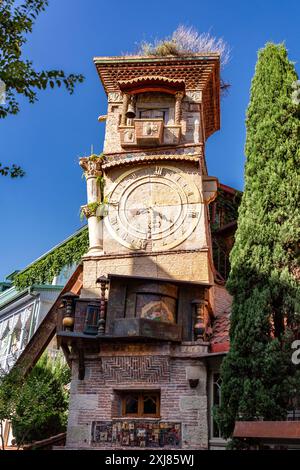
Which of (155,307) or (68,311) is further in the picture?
(68,311)

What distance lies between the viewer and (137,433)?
11.5 metres

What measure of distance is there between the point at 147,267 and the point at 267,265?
4.30 metres

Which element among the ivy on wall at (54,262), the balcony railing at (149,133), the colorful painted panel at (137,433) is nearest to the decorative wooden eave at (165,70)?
the balcony railing at (149,133)

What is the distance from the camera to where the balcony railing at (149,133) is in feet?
48.8

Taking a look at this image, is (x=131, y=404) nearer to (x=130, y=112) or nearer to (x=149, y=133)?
(x=149, y=133)

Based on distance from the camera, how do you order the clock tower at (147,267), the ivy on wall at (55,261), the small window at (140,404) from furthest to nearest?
the ivy on wall at (55,261) → the small window at (140,404) → the clock tower at (147,267)

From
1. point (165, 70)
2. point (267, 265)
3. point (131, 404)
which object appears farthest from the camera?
point (165, 70)

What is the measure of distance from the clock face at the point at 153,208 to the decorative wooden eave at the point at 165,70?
3132mm

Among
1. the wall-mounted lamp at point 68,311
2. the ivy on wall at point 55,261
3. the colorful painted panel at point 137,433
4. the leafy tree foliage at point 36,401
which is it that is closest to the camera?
the colorful painted panel at point 137,433

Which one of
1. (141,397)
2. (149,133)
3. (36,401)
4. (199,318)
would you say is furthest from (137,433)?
(149,133)

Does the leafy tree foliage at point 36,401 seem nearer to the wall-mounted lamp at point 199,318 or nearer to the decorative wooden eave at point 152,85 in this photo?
the wall-mounted lamp at point 199,318

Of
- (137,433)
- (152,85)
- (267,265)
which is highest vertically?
(152,85)

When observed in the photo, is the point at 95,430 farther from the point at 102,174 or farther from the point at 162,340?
the point at 102,174

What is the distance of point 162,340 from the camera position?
11898 millimetres
